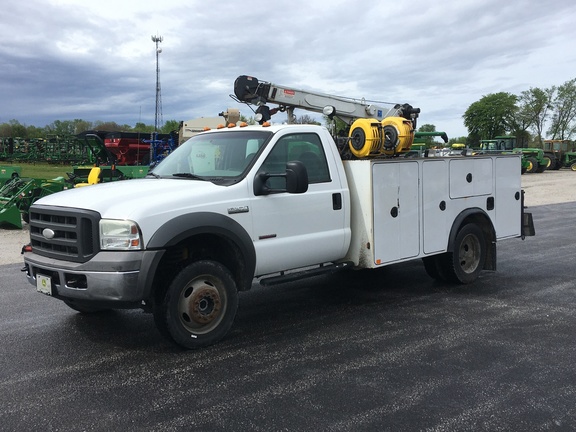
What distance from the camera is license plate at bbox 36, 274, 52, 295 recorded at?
15.9 feet

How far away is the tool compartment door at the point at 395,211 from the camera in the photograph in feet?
20.5

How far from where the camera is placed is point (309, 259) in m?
5.87

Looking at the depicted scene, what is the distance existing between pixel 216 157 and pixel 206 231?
47.4 inches

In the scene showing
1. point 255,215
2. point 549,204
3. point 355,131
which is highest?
point 355,131

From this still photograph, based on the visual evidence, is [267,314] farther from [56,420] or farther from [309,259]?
[56,420]

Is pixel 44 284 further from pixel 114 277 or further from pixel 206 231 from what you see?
pixel 206 231

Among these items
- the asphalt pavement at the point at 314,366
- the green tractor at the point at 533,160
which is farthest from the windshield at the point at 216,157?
the green tractor at the point at 533,160

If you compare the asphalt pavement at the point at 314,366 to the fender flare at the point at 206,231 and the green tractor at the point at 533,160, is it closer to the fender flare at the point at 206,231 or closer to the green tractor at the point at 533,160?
the fender flare at the point at 206,231

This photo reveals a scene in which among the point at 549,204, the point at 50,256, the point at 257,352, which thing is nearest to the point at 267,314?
the point at 257,352

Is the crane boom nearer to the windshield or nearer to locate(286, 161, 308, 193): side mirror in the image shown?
the windshield

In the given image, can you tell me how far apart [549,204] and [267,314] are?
17433 millimetres

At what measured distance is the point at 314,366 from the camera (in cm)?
462

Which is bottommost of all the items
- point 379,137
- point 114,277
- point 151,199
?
point 114,277

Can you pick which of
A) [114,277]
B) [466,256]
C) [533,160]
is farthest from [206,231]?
[533,160]
